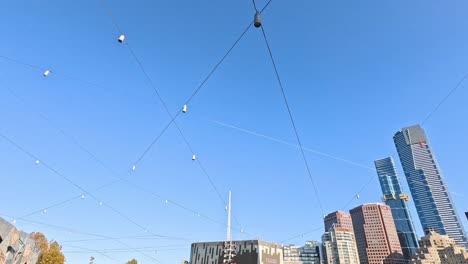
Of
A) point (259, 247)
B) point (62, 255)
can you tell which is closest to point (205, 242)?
point (259, 247)

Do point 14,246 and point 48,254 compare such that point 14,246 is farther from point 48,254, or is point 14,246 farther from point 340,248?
point 340,248

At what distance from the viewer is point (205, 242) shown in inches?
3479

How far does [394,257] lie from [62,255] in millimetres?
192039

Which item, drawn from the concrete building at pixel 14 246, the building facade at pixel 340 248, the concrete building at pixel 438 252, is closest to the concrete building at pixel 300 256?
the building facade at pixel 340 248

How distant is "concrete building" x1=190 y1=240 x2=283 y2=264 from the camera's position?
78.2m

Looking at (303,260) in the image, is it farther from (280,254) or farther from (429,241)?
(280,254)

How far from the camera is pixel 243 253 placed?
80.1m

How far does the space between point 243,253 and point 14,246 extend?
193 feet

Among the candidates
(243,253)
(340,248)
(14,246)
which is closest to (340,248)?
(340,248)

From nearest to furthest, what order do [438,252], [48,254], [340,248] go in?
[48,254] < [438,252] < [340,248]

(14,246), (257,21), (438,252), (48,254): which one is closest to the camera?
(257,21)

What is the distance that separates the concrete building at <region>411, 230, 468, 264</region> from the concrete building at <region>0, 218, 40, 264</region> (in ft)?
435

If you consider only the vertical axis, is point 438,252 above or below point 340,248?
below

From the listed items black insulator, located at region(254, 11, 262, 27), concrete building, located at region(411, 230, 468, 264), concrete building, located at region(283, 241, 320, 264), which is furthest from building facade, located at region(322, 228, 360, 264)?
black insulator, located at region(254, 11, 262, 27)
